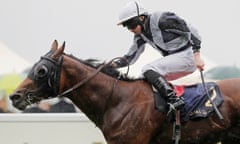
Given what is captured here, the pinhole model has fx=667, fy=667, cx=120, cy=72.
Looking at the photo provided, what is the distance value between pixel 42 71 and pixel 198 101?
4.90 feet

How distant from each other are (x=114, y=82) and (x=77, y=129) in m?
2.20

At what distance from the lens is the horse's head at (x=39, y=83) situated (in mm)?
6109

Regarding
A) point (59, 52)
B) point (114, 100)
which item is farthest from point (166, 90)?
point (59, 52)

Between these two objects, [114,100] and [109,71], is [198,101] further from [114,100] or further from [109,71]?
[109,71]

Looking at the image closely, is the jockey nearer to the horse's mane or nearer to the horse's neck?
the horse's mane

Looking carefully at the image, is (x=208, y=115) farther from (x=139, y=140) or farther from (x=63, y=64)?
(x=63, y=64)

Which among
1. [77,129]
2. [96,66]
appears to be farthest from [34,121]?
[96,66]

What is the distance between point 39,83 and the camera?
6125 millimetres

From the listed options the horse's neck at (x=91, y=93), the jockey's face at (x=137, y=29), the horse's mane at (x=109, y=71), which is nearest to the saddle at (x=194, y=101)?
the horse's mane at (x=109, y=71)

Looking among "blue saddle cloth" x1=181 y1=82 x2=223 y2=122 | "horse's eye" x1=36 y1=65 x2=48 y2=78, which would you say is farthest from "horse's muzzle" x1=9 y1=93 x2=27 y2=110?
"blue saddle cloth" x1=181 y1=82 x2=223 y2=122

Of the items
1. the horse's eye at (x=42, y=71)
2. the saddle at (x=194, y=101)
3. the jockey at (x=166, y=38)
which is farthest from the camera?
the jockey at (x=166, y=38)

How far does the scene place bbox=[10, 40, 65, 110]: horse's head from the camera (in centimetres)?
611

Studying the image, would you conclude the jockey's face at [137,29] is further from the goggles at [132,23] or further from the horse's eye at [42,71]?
the horse's eye at [42,71]

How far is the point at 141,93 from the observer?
6281 millimetres
